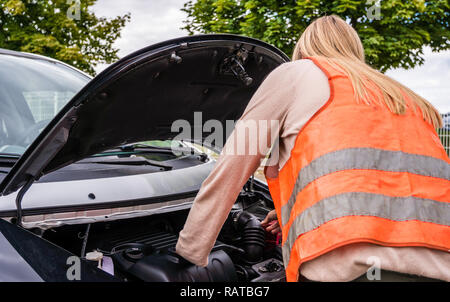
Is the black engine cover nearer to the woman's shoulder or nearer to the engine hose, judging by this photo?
the engine hose

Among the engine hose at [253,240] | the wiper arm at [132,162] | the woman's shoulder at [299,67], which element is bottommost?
the engine hose at [253,240]

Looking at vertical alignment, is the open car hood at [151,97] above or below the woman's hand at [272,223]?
above

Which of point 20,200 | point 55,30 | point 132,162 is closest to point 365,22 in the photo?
point 55,30

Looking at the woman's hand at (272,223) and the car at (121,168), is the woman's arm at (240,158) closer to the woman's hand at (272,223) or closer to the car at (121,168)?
the car at (121,168)

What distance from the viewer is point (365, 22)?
9.37 metres

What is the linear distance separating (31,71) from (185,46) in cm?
143

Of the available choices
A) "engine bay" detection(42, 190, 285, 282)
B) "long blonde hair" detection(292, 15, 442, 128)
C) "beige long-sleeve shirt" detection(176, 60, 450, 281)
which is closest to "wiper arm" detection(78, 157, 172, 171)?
"engine bay" detection(42, 190, 285, 282)

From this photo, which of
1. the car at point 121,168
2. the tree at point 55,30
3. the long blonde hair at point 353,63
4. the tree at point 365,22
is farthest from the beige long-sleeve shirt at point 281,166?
the tree at point 55,30

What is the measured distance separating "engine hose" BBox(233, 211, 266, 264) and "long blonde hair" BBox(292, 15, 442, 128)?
1043 mm

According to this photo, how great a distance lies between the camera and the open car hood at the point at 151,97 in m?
1.64

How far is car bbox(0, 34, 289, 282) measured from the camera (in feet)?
5.32

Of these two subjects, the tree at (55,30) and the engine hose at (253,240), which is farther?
the tree at (55,30)
